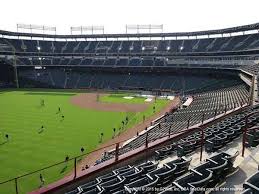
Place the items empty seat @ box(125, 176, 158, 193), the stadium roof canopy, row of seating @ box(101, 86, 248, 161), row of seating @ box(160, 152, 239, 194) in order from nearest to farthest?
1. row of seating @ box(160, 152, 239, 194)
2. empty seat @ box(125, 176, 158, 193)
3. row of seating @ box(101, 86, 248, 161)
4. the stadium roof canopy

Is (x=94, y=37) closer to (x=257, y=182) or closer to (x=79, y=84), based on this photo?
(x=79, y=84)

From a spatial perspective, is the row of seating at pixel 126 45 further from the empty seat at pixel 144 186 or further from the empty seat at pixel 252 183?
the empty seat at pixel 252 183

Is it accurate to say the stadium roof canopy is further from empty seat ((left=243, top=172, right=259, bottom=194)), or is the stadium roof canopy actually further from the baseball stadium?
empty seat ((left=243, top=172, right=259, bottom=194))

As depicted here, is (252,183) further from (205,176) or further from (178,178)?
(178,178)

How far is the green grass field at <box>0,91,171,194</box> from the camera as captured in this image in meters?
23.0

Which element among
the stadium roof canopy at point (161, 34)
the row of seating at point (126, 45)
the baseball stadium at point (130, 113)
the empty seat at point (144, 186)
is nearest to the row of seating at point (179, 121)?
the baseball stadium at point (130, 113)

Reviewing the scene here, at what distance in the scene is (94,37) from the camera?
90.6m

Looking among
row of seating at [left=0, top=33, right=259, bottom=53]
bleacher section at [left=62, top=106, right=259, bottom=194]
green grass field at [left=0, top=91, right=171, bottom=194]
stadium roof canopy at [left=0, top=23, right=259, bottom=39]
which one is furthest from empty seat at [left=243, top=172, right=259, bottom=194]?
row of seating at [left=0, top=33, right=259, bottom=53]

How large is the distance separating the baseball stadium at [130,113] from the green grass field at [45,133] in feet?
0.46

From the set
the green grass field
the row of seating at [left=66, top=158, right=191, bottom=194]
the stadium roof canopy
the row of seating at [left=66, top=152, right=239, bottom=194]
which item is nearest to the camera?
the row of seating at [left=66, top=152, right=239, bottom=194]

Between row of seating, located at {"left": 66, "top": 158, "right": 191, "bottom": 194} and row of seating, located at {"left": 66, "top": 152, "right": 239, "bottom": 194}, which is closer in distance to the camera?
row of seating, located at {"left": 66, "top": 152, "right": 239, "bottom": 194}

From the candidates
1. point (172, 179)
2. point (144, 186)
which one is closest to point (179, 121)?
point (172, 179)

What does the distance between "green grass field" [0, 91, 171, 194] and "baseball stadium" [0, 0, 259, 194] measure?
139 millimetres

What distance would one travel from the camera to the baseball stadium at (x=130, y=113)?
900 centimetres
